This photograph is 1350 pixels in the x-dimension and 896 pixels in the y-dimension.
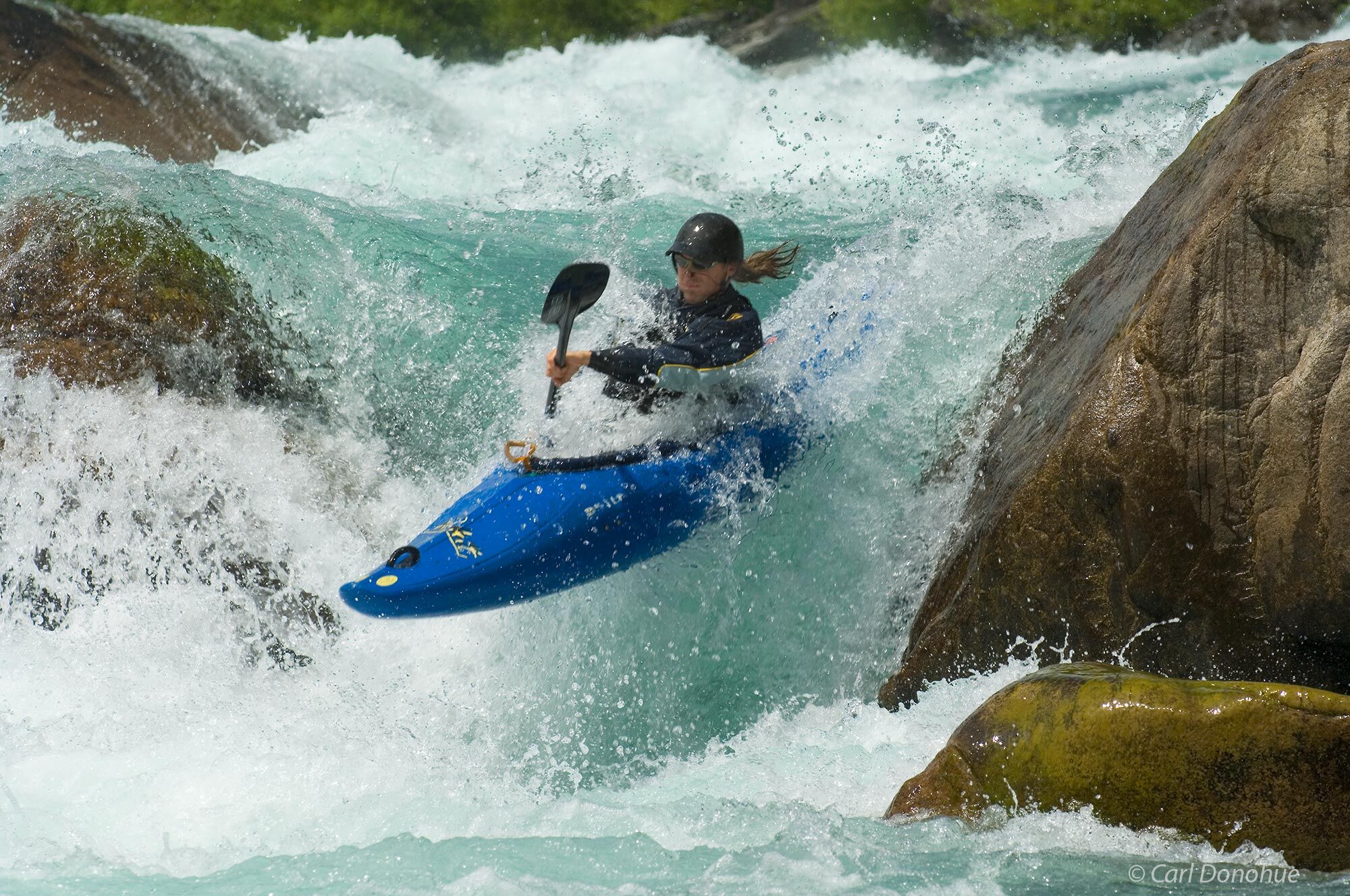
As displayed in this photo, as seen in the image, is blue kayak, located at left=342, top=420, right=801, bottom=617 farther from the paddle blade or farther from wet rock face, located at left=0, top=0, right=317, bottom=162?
wet rock face, located at left=0, top=0, right=317, bottom=162

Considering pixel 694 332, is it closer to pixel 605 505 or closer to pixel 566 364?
pixel 566 364

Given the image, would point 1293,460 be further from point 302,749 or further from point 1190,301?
point 302,749

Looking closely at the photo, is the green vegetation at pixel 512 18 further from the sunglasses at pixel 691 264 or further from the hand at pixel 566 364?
the hand at pixel 566 364

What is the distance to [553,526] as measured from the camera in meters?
3.94

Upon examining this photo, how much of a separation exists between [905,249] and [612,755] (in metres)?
2.55

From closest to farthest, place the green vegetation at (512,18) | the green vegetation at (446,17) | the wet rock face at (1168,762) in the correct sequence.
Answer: the wet rock face at (1168,762), the green vegetation at (512,18), the green vegetation at (446,17)

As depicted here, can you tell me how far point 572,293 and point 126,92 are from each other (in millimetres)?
6603

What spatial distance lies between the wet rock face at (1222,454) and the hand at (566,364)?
1.37 m

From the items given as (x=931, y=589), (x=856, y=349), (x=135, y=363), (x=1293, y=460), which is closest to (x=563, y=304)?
(x=856, y=349)

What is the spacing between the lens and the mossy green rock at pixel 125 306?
15.1 ft

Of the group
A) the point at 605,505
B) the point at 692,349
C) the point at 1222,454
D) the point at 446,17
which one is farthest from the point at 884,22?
the point at 1222,454

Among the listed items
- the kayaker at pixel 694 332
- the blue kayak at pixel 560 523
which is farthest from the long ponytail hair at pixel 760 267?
the blue kayak at pixel 560 523

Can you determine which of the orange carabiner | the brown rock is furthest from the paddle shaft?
the brown rock

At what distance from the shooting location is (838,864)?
2770 mm
